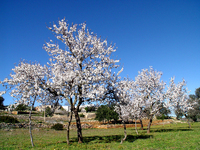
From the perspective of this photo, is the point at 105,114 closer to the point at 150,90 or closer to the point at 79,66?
the point at 150,90

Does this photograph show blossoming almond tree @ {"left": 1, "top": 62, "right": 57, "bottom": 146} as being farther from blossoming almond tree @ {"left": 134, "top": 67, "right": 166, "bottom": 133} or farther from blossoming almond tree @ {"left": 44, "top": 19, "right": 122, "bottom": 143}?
blossoming almond tree @ {"left": 134, "top": 67, "right": 166, "bottom": 133}

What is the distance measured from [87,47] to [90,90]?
4.78 metres

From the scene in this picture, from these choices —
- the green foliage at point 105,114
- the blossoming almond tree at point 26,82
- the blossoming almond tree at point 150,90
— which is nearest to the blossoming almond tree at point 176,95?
the blossoming almond tree at point 150,90

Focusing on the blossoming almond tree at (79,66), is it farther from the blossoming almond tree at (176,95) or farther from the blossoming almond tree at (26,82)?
the blossoming almond tree at (176,95)

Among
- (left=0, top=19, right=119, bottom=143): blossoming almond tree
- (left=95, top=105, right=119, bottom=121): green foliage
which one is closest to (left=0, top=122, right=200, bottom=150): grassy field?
(left=0, top=19, right=119, bottom=143): blossoming almond tree

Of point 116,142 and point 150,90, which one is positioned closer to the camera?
point 116,142

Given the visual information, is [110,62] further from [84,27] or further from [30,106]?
[30,106]

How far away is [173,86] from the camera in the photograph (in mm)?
24516

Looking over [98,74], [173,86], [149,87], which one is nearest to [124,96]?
[98,74]

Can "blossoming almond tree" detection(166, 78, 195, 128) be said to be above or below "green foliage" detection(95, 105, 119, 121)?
above

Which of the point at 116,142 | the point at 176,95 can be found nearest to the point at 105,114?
the point at 176,95

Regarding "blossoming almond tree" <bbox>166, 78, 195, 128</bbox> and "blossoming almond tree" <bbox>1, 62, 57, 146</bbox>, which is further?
"blossoming almond tree" <bbox>166, 78, 195, 128</bbox>

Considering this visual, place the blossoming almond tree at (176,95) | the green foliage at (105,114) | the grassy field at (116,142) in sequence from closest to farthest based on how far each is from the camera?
the grassy field at (116,142) < the blossoming almond tree at (176,95) < the green foliage at (105,114)

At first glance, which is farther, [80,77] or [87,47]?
[87,47]
